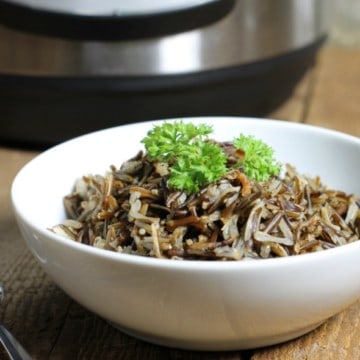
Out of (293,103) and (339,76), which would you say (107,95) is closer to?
(293,103)

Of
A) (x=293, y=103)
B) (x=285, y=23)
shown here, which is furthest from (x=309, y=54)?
(x=293, y=103)

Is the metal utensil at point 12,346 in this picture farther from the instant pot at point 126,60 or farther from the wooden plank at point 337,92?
the wooden plank at point 337,92

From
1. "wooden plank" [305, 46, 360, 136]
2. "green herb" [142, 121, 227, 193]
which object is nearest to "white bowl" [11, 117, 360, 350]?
"green herb" [142, 121, 227, 193]

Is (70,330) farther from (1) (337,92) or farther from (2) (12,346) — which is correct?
(1) (337,92)

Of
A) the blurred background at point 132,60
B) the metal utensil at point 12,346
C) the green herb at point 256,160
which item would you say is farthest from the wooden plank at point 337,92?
the metal utensil at point 12,346

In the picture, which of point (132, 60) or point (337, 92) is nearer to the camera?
point (132, 60)

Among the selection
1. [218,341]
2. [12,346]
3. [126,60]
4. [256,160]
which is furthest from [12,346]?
[126,60]
